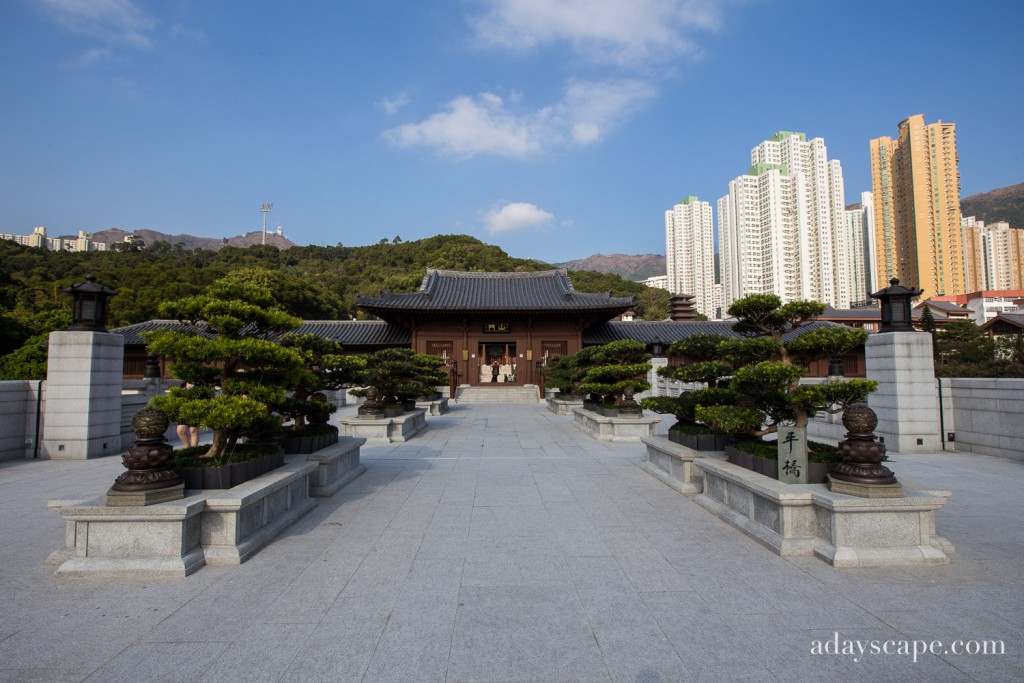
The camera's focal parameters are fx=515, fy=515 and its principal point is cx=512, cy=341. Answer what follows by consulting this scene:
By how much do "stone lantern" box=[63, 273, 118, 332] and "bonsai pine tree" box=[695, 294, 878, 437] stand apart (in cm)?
1058

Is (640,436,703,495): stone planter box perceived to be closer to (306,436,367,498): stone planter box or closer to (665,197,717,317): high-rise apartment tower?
(306,436,367,498): stone planter box

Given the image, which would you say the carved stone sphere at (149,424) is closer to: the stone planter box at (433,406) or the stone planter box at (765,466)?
the stone planter box at (765,466)

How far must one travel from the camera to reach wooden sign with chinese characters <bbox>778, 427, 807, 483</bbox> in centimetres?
462

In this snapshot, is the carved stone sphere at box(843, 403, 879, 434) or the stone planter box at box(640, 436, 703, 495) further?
the stone planter box at box(640, 436, 703, 495)

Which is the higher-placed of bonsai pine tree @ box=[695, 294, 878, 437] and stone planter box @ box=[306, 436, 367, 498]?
bonsai pine tree @ box=[695, 294, 878, 437]

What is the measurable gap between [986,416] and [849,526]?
748 cm

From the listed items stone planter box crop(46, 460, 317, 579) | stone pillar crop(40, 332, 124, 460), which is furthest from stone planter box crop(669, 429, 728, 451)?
stone pillar crop(40, 332, 124, 460)

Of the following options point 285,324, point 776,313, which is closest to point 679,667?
point 776,313

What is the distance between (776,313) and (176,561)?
6.22 metres

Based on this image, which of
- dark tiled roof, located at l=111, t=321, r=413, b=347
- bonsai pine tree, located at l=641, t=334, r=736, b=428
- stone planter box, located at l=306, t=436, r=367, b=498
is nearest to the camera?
stone planter box, located at l=306, t=436, r=367, b=498

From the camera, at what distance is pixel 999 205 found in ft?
434

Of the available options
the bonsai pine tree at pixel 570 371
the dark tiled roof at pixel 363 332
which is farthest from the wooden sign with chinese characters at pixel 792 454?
the dark tiled roof at pixel 363 332

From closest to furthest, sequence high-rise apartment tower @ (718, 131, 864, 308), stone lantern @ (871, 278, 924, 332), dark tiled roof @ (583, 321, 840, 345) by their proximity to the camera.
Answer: stone lantern @ (871, 278, 924, 332) → dark tiled roof @ (583, 321, 840, 345) → high-rise apartment tower @ (718, 131, 864, 308)

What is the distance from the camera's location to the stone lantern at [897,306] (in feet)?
31.2
